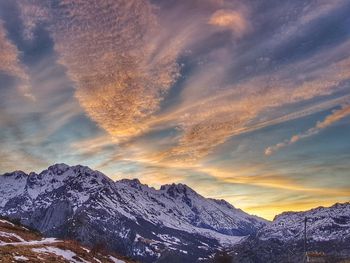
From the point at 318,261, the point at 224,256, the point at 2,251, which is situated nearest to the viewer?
the point at 2,251

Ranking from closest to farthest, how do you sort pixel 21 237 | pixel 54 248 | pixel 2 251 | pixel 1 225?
pixel 2 251
pixel 54 248
pixel 21 237
pixel 1 225

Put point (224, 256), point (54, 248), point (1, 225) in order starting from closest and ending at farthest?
point (54, 248)
point (1, 225)
point (224, 256)

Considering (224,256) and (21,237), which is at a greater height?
(224,256)

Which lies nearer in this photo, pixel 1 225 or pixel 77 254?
pixel 77 254

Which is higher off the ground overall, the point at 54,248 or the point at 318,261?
the point at 318,261

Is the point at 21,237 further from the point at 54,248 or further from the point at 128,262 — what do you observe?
the point at 128,262

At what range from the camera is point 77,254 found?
4538cm

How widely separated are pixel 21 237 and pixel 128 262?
14461 mm

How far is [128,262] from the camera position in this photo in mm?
56500

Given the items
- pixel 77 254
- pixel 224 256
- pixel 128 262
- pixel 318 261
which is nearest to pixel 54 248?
pixel 77 254

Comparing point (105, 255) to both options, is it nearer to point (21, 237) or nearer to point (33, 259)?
point (21, 237)

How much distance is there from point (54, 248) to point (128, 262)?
14869 millimetres

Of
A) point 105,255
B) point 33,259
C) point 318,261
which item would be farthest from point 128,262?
point 318,261

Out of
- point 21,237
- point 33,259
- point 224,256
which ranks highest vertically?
point 224,256
